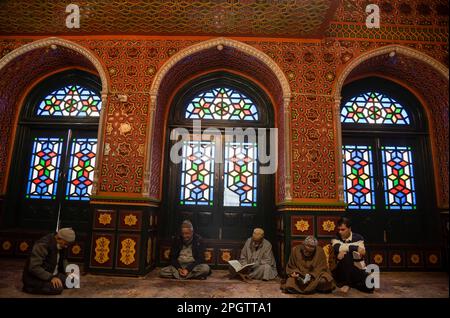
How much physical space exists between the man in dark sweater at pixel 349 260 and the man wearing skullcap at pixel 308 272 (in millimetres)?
323

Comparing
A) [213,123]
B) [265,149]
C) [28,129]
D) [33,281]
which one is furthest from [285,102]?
[28,129]

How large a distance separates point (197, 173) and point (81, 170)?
226 centimetres

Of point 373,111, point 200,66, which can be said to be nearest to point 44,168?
point 200,66

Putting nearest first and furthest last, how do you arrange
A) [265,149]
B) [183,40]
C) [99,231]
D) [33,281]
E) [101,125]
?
[33,281]
[99,231]
[101,125]
[183,40]
[265,149]

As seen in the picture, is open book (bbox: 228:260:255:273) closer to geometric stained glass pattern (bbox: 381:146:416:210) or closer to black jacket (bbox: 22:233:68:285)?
black jacket (bbox: 22:233:68:285)

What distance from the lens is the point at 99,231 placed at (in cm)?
474

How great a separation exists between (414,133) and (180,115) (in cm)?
467

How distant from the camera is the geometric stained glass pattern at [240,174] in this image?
226 inches

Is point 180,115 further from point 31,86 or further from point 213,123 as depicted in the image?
point 31,86

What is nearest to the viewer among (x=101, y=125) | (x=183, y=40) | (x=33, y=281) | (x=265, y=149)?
(x=33, y=281)

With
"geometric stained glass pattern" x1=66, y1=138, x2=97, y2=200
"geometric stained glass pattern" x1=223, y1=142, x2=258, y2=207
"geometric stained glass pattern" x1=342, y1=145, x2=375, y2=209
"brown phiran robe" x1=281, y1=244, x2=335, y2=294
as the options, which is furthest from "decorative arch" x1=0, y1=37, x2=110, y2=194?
"geometric stained glass pattern" x1=342, y1=145, x2=375, y2=209

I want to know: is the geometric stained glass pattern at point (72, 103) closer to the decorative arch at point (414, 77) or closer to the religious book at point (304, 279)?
the decorative arch at point (414, 77)

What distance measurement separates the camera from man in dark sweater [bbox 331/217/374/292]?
13.5ft

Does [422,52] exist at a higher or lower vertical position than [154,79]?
higher
